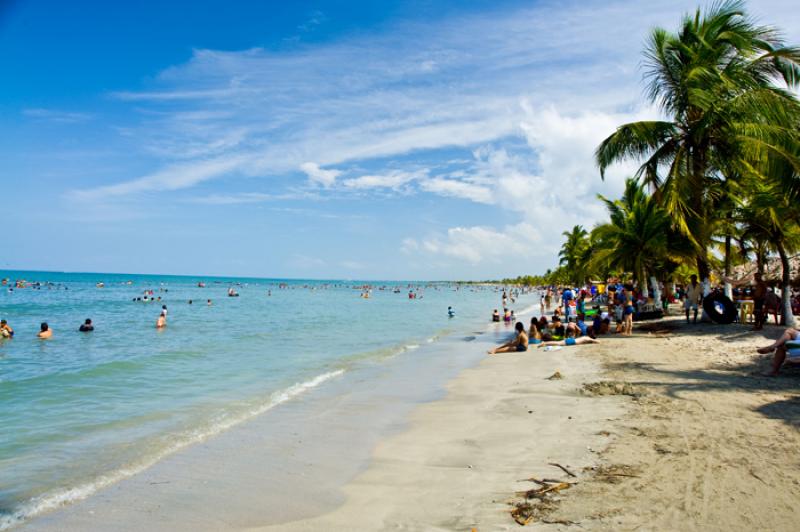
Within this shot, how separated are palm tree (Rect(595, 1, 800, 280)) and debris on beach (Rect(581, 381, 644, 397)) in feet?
25.6

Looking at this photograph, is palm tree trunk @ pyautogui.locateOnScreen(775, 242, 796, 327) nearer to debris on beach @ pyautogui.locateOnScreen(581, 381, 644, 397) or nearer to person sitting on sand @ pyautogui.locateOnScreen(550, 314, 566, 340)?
person sitting on sand @ pyautogui.locateOnScreen(550, 314, 566, 340)

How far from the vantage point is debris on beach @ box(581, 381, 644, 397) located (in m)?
7.75

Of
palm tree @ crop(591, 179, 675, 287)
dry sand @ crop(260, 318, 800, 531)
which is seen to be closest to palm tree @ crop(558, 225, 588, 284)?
palm tree @ crop(591, 179, 675, 287)

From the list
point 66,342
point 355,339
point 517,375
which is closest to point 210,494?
point 517,375

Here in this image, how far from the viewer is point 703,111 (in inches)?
564

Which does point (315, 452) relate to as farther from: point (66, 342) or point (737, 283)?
point (66, 342)

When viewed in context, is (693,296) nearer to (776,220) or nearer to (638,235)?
(638,235)

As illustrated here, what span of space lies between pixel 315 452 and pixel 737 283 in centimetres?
1472

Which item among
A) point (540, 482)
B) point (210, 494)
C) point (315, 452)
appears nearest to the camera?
point (540, 482)

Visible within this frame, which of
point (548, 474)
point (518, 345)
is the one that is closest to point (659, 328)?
point (518, 345)

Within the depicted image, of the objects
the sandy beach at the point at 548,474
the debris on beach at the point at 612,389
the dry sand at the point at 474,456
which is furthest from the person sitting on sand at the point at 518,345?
the sandy beach at the point at 548,474

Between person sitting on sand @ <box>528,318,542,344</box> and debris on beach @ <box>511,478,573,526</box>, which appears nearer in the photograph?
debris on beach @ <box>511,478,573,526</box>

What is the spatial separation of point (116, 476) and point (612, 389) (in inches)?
276

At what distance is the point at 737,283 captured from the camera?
15.2 meters
